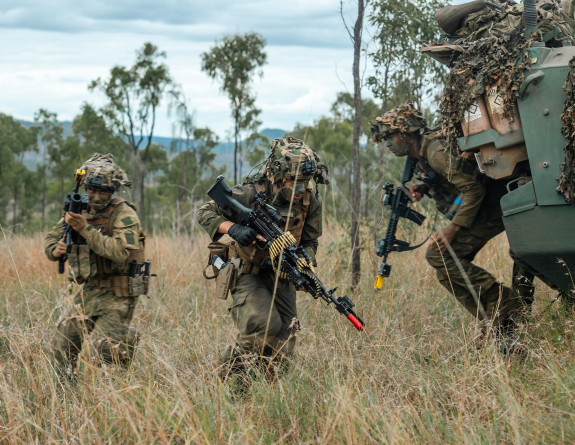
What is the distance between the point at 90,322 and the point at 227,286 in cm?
106

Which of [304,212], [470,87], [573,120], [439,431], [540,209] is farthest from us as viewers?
[304,212]

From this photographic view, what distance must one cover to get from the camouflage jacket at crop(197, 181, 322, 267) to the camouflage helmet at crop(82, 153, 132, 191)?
620mm

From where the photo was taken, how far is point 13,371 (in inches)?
157

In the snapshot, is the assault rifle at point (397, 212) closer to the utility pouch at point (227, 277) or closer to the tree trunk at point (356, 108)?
the tree trunk at point (356, 108)

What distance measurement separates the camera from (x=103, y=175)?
457 centimetres

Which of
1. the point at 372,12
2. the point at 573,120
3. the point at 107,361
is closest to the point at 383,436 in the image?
the point at 573,120

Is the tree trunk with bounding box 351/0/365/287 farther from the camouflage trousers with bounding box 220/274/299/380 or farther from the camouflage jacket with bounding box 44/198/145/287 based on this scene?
the camouflage jacket with bounding box 44/198/145/287

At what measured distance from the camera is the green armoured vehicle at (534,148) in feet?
12.2

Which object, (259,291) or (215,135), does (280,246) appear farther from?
(215,135)

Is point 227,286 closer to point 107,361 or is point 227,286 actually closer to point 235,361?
point 235,361

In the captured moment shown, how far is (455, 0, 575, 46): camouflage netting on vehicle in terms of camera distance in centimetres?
433

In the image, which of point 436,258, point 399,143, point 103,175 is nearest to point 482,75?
point 399,143

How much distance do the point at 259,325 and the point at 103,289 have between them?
1.20 m

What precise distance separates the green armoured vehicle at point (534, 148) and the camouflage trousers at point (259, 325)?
1465 mm
